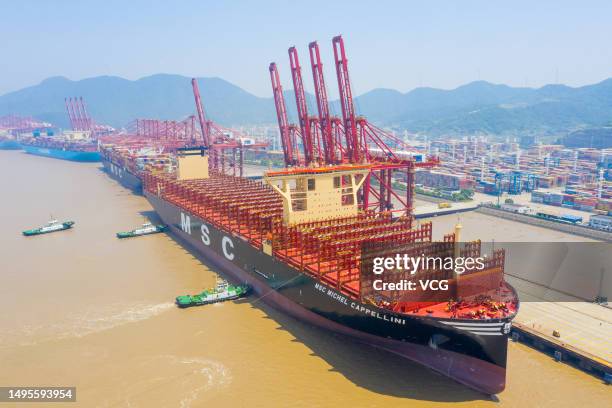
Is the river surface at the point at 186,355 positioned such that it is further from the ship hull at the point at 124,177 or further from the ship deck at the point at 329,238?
the ship hull at the point at 124,177

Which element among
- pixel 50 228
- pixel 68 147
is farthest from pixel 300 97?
pixel 68 147

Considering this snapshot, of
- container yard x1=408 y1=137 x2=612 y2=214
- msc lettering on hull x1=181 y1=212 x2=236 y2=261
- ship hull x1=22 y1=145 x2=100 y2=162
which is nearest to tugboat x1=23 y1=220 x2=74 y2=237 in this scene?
msc lettering on hull x1=181 y1=212 x2=236 y2=261

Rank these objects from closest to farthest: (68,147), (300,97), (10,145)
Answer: (300,97) < (68,147) < (10,145)

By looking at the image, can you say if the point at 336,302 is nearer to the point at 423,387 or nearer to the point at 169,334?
the point at 423,387

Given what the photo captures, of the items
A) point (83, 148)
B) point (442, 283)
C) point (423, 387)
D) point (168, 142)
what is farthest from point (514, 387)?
point (83, 148)

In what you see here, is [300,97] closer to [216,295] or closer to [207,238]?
[207,238]
